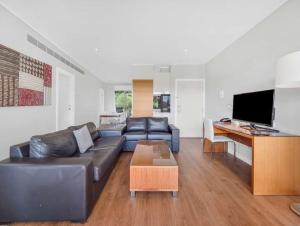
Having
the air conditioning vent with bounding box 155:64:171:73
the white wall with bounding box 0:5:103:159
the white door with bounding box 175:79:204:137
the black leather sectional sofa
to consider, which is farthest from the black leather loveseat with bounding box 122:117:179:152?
the black leather sectional sofa

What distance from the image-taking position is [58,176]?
5.52ft

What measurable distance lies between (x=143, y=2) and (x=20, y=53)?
2167 millimetres

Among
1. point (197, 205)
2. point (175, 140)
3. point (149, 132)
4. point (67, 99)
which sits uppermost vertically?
point (67, 99)

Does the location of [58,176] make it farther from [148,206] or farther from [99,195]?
[148,206]

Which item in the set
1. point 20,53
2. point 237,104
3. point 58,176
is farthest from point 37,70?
point 237,104

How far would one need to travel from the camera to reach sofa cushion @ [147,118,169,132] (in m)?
4.77

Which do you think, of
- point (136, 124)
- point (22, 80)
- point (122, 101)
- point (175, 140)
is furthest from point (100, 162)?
point (122, 101)

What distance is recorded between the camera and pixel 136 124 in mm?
4852

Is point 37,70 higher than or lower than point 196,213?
higher

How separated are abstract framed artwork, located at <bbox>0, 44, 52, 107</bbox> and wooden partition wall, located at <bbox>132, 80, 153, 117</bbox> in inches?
120

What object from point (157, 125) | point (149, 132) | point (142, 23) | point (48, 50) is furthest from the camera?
point (157, 125)

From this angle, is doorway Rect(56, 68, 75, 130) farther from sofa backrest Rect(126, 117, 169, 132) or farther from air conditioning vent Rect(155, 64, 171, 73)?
air conditioning vent Rect(155, 64, 171, 73)

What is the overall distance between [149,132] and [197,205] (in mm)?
2618

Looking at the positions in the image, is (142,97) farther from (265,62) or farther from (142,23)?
(265,62)
